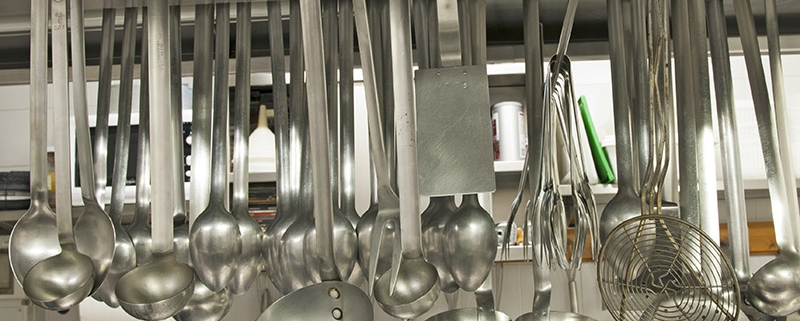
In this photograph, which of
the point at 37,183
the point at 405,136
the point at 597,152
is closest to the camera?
the point at 405,136

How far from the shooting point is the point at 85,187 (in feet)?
2.15

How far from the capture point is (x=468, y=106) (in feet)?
1.94

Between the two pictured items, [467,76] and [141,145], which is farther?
[141,145]

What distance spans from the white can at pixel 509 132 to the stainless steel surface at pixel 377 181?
1.15 metres

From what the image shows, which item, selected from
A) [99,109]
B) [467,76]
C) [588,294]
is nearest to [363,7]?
[467,76]

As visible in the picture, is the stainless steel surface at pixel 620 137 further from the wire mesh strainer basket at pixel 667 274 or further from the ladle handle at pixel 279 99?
the ladle handle at pixel 279 99

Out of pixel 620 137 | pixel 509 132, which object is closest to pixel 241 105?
pixel 620 137

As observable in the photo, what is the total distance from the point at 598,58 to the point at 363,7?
0.29 m

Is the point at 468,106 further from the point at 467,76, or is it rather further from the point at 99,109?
the point at 99,109

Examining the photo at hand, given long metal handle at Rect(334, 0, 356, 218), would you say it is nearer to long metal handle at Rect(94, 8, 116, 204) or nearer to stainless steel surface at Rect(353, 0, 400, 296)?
stainless steel surface at Rect(353, 0, 400, 296)

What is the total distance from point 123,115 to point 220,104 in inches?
4.2

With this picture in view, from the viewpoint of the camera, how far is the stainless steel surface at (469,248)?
2.08 ft

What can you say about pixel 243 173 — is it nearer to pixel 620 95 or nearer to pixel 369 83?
pixel 369 83

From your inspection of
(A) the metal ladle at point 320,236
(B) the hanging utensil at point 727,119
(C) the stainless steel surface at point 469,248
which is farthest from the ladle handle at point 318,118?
(B) the hanging utensil at point 727,119
